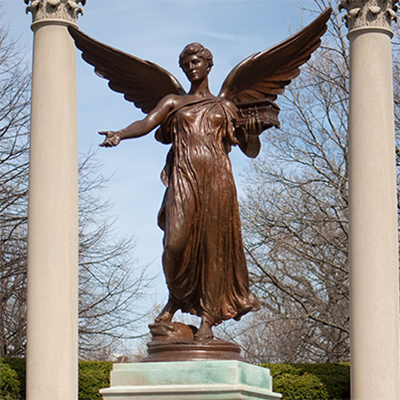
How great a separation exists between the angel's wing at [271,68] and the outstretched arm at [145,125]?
0.62 metres

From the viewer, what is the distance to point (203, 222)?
902cm

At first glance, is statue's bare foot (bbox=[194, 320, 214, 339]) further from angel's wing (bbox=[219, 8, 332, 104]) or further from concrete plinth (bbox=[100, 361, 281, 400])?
angel's wing (bbox=[219, 8, 332, 104])

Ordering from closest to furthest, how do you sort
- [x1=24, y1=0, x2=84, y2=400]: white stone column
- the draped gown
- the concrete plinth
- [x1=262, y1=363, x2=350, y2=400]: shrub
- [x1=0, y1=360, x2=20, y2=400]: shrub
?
the concrete plinth, the draped gown, [x1=24, y1=0, x2=84, y2=400]: white stone column, [x1=0, y1=360, x2=20, y2=400]: shrub, [x1=262, y1=363, x2=350, y2=400]: shrub

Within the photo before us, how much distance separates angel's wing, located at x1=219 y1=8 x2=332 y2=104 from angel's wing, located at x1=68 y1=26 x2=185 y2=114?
0.56 meters

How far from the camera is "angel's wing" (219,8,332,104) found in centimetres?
970

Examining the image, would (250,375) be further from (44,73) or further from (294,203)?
(294,203)

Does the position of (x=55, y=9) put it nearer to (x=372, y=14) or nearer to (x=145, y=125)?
(x=372, y=14)

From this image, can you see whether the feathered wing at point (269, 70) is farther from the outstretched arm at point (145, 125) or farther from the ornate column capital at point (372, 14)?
the ornate column capital at point (372, 14)

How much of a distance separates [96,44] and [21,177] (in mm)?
13253

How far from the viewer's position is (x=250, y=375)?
27.7 feet

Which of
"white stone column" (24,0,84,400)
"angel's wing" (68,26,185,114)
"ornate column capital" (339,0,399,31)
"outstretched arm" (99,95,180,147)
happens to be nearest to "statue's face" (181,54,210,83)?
"outstretched arm" (99,95,180,147)

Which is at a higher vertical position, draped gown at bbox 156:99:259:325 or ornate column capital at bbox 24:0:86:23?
ornate column capital at bbox 24:0:86:23

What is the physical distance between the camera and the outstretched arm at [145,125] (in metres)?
8.79

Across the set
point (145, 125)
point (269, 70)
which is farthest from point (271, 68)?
point (145, 125)
